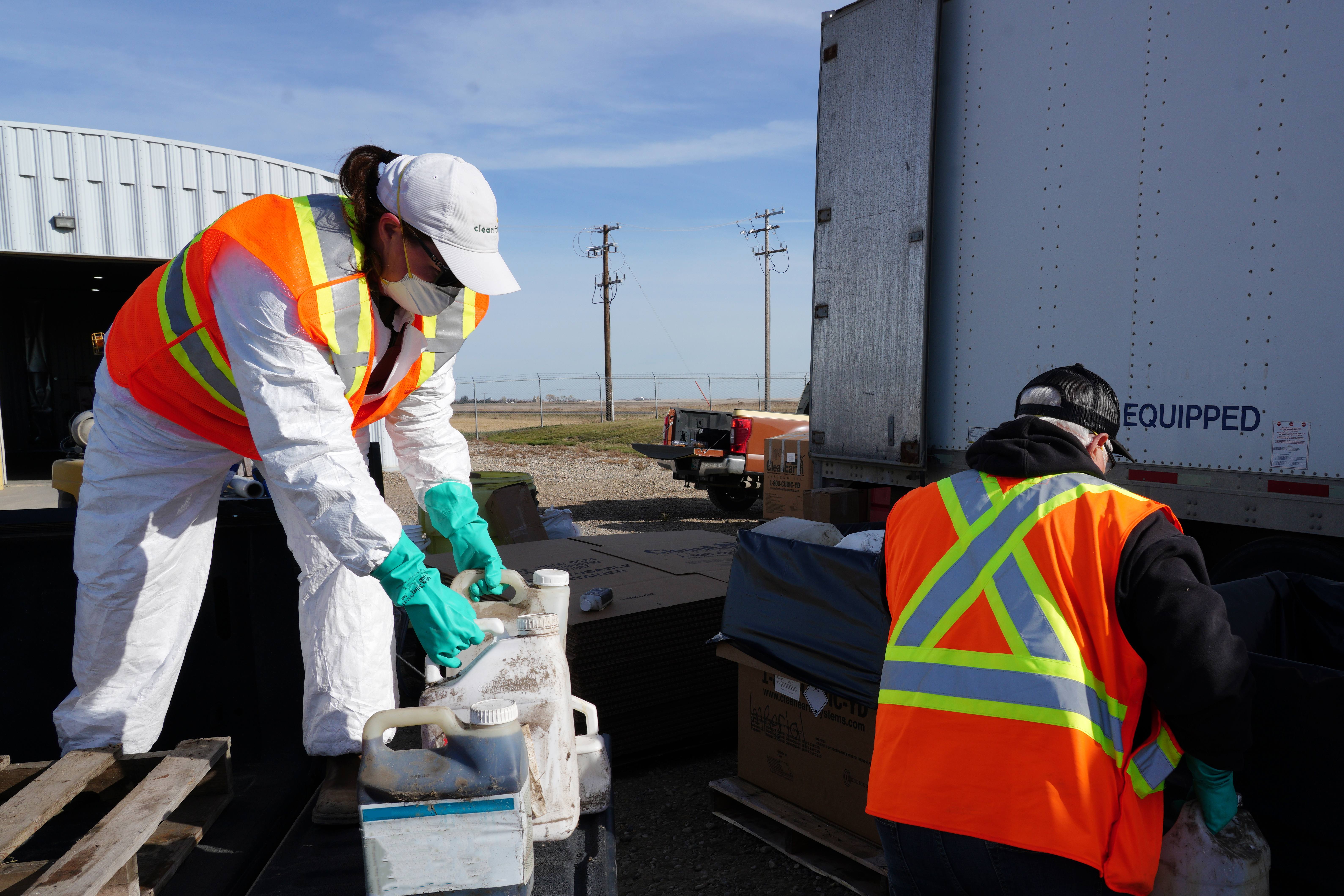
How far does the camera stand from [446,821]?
1.57 metres

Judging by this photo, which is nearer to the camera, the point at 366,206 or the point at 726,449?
the point at 366,206

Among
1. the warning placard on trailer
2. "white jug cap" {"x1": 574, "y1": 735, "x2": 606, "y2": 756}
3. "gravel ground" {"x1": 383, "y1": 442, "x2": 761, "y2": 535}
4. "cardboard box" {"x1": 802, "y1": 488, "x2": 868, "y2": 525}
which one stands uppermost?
the warning placard on trailer

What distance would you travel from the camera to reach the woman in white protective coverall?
6.37ft

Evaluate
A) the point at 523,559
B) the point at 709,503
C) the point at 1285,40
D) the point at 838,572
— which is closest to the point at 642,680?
the point at 523,559

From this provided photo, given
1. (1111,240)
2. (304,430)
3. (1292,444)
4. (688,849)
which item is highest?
(1111,240)

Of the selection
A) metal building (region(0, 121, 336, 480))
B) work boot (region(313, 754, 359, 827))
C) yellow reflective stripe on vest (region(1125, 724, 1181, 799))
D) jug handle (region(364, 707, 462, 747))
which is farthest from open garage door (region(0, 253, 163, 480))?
yellow reflective stripe on vest (region(1125, 724, 1181, 799))

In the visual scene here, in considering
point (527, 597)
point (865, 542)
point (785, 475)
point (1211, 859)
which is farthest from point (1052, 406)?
point (785, 475)

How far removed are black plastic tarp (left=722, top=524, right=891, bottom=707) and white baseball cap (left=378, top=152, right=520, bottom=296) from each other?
1317 mm

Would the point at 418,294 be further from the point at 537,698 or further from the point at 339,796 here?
the point at 339,796

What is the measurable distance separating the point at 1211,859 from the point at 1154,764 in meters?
0.23

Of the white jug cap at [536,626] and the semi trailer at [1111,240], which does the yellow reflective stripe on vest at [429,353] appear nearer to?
the white jug cap at [536,626]

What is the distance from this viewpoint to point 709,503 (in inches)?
489

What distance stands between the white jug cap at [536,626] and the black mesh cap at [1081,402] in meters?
1.18

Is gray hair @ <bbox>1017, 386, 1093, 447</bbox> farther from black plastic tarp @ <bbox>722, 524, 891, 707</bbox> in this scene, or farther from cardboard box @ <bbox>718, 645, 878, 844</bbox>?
cardboard box @ <bbox>718, 645, 878, 844</bbox>
